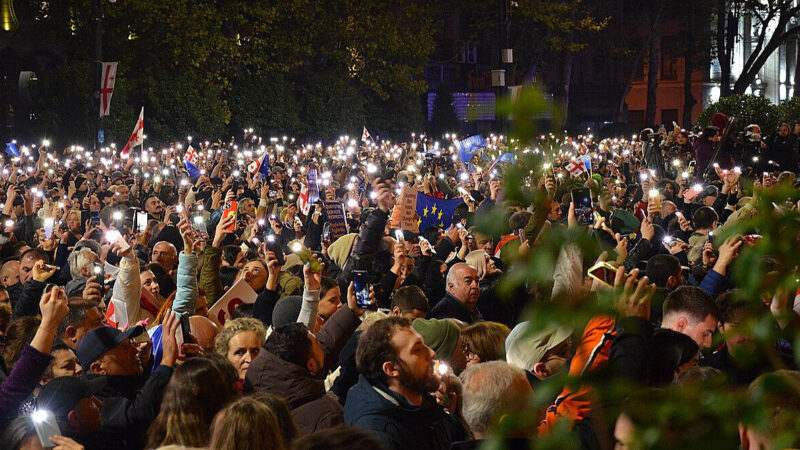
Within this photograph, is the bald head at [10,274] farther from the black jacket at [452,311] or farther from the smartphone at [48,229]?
the black jacket at [452,311]

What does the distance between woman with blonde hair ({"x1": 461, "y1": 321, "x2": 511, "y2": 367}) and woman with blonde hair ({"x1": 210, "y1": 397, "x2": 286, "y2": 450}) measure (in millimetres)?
2058

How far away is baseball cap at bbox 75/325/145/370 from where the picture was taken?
522 centimetres

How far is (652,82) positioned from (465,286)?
49.3 meters

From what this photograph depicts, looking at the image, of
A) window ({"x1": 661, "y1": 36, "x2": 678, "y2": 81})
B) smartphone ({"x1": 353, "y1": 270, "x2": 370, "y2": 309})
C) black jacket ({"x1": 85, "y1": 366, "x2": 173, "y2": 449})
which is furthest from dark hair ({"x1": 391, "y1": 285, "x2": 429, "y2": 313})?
window ({"x1": 661, "y1": 36, "x2": 678, "y2": 81})

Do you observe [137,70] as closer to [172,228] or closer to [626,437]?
[172,228]

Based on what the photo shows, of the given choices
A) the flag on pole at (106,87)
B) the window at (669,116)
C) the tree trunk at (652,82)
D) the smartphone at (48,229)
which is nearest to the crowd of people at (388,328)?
the smartphone at (48,229)

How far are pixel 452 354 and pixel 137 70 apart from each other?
33.2m

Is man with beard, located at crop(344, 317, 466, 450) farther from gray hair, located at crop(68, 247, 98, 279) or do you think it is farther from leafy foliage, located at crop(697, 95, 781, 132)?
leafy foliage, located at crop(697, 95, 781, 132)

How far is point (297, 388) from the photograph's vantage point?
4961 millimetres

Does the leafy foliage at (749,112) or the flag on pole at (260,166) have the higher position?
the leafy foliage at (749,112)

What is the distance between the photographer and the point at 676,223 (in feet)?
37.7

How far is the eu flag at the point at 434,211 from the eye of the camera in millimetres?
13102

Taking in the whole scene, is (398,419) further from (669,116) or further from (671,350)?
(669,116)

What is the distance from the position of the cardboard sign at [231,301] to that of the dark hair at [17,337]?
1628mm
